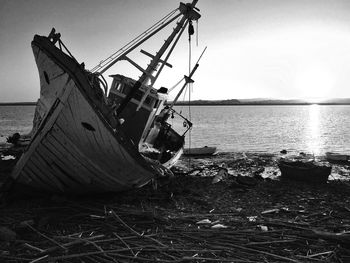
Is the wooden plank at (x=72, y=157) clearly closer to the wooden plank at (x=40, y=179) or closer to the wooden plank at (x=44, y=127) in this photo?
the wooden plank at (x=44, y=127)

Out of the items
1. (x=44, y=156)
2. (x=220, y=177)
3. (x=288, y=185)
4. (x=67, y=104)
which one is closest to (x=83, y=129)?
(x=67, y=104)

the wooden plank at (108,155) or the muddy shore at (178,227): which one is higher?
the wooden plank at (108,155)

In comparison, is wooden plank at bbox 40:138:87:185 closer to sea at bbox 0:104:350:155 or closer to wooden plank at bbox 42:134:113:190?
wooden plank at bbox 42:134:113:190

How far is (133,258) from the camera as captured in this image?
5.93m

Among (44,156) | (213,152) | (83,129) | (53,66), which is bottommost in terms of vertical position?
(213,152)

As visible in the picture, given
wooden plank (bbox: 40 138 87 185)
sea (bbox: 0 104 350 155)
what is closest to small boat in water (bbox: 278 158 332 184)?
sea (bbox: 0 104 350 155)

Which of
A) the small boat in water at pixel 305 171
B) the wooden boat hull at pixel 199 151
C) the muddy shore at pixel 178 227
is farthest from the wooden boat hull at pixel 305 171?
the wooden boat hull at pixel 199 151

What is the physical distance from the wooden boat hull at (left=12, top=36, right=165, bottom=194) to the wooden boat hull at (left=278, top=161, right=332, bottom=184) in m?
8.94

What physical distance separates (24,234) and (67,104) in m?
3.34

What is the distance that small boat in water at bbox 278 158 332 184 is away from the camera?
1434 centimetres

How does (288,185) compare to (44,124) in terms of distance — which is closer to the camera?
(44,124)

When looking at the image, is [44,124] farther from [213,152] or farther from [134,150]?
[213,152]

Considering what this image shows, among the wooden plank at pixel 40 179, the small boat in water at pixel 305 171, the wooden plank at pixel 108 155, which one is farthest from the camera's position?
the small boat in water at pixel 305 171

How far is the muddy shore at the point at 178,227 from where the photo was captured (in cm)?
618
